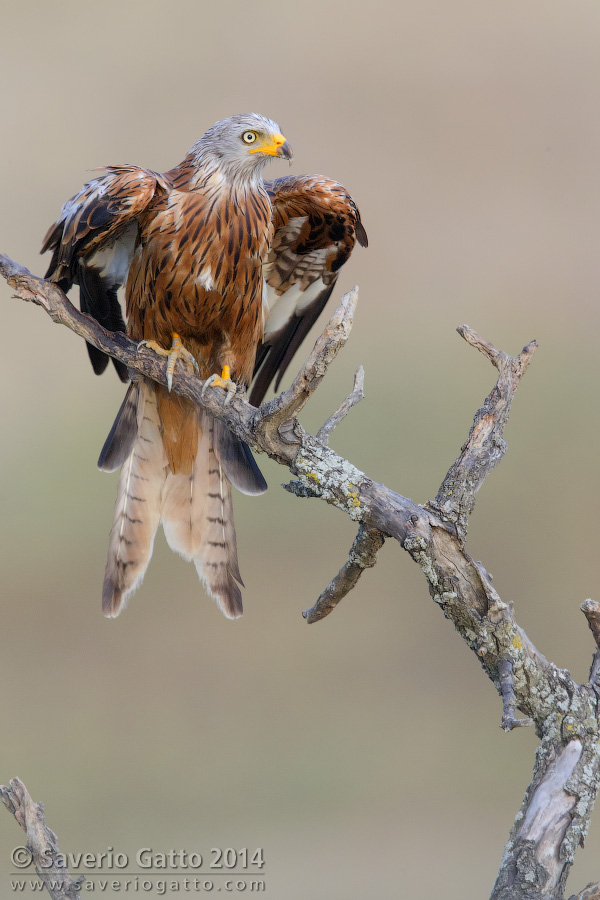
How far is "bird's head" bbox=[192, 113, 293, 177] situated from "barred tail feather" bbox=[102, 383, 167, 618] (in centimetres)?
75

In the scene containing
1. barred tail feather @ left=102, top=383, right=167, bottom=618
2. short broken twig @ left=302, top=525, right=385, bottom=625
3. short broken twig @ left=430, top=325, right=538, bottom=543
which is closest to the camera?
short broken twig @ left=430, top=325, right=538, bottom=543

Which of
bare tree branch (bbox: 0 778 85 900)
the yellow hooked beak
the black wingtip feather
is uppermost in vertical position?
the yellow hooked beak

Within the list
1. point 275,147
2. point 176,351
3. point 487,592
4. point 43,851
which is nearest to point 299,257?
point 275,147

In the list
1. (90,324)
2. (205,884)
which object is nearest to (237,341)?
(90,324)

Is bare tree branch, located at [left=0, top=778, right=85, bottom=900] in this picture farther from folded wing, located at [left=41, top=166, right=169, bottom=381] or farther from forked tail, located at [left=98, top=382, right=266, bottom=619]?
folded wing, located at [left=41, top=166, right=169, bottom=381]

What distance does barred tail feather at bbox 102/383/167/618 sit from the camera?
245 centimetres

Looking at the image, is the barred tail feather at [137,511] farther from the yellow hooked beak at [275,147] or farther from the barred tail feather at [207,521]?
the yellow hooked beak at [275,147]

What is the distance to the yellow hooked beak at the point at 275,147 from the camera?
2.47 m

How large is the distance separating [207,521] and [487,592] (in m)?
1.06

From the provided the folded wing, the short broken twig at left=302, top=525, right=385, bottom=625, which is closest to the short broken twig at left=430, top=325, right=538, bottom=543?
the short broken twig at left=302, top=525, right=385, bottom=625

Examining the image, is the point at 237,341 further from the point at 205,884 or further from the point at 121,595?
the point at 205,884

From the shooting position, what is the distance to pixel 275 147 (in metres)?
2.47

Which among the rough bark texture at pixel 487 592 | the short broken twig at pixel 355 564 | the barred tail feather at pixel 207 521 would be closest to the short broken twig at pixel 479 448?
the rough bark texture at pixel 487 592

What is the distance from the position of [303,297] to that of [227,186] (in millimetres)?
566
